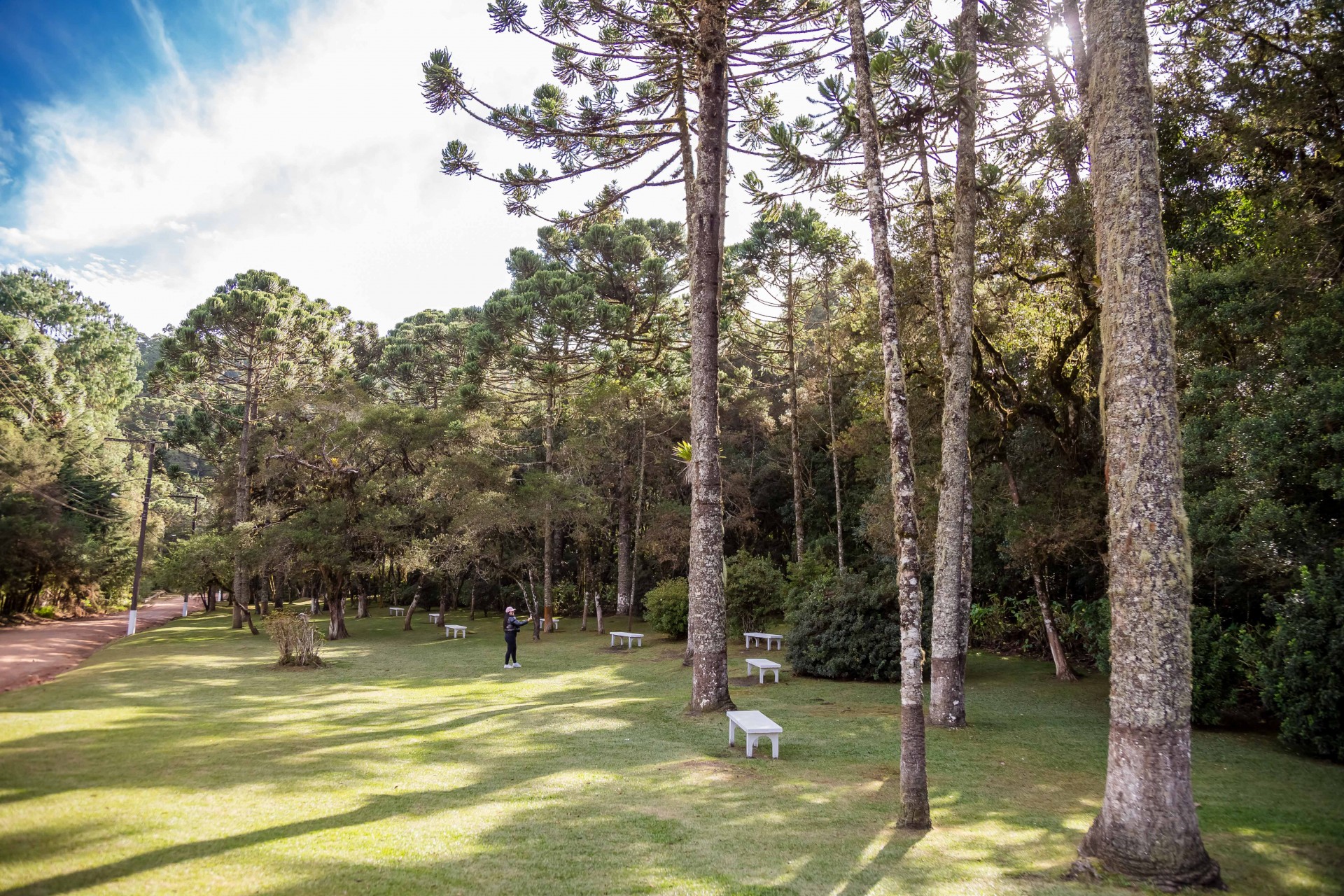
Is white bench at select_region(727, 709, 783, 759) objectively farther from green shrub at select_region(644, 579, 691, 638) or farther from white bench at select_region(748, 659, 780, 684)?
green shrub at select_region(644, 579, 691, 638)

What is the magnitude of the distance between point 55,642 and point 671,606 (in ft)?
58.9

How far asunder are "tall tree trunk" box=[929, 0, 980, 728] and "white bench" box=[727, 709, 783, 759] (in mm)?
2758

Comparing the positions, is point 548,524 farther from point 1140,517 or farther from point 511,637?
point 1140,517

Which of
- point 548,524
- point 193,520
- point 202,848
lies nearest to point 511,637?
point 548,524

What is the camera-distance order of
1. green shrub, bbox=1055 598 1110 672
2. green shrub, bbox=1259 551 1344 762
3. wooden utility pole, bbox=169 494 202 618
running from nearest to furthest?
green shrub, bbox=1259 551 1344 762 → green shrub, bbox=1055 598 1110 672 → wooden utility pole, bbox=169 494 202 618

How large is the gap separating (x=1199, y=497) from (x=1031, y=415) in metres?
5.07

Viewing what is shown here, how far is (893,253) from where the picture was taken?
566 inches

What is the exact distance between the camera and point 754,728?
310 inches

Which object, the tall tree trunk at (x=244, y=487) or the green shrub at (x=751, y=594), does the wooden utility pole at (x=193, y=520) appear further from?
the green shrub at (x=751, y=594)

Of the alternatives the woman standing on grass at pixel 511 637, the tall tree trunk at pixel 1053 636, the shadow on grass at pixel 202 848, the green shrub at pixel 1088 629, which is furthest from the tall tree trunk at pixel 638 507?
the shadow on grass at pixel 202 848

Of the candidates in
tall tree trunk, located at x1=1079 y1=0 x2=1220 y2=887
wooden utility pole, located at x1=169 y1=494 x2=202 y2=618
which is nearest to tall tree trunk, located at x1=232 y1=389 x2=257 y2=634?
wooden utility pole, located at x1=169 y1=494 x2=202 y2=618

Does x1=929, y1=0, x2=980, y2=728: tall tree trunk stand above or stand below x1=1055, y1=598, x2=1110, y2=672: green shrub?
above

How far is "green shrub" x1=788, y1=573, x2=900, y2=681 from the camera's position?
1407 centimetres

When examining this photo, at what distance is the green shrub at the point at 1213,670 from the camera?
9.37 m
